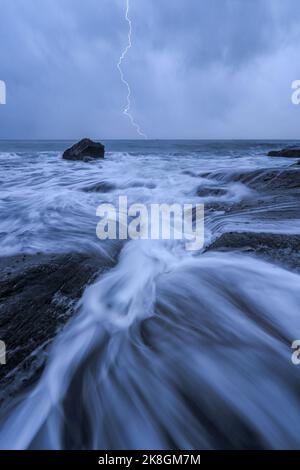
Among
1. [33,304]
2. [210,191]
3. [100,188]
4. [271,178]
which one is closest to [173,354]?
[33,304]

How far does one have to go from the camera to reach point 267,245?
11.8 feet

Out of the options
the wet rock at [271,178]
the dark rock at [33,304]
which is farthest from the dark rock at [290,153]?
the dark rock at [33,304]

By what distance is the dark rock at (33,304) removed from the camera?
2.05 m

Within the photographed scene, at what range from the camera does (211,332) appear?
96.7 inches

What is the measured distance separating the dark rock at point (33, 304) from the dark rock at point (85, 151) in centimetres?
1981

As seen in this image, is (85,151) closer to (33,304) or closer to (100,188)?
(100,188)

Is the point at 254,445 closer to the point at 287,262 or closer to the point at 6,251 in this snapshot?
the point at 287,262

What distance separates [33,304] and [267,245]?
2.81 metres

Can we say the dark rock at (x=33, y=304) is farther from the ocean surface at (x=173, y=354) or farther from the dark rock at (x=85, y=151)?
the dark rock at (x=85, y=151)

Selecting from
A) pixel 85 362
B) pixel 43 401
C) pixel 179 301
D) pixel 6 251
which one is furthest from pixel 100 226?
pixel 43 401

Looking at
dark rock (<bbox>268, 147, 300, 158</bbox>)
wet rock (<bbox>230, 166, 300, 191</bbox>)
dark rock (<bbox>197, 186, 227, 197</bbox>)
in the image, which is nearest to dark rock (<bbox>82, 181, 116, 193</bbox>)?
dark rock (<bbox>197, 186, 227, 197</bbox>)
